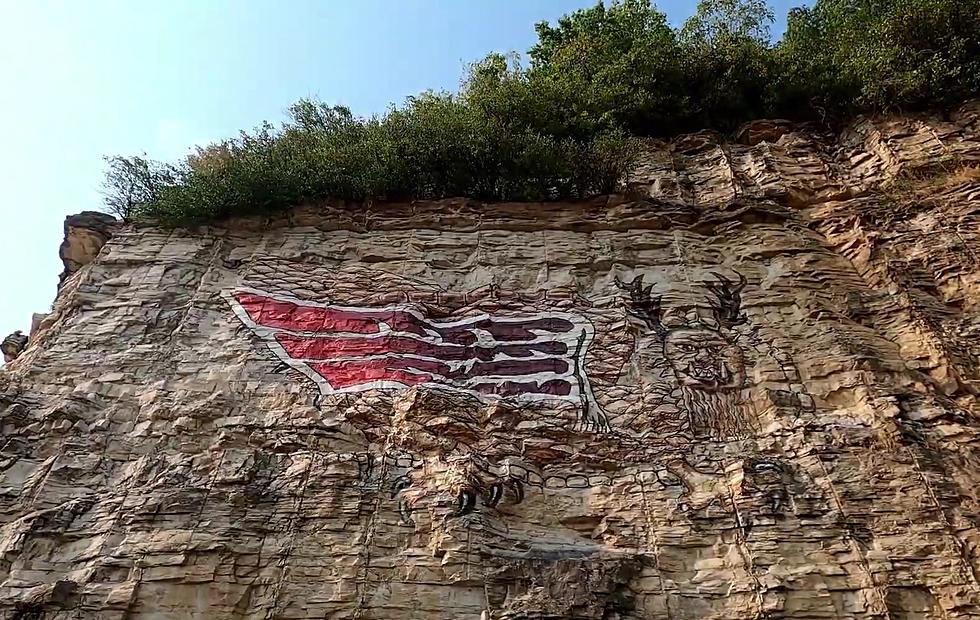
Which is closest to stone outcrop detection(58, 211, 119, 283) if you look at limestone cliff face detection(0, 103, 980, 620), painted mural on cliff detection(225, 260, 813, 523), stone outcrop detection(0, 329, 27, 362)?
limestone cliff face detection(0, 103, 980, 620)

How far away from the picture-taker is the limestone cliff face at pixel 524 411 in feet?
14.6

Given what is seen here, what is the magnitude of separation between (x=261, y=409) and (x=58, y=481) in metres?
1.50

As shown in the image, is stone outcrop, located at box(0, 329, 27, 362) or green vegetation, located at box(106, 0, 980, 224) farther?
green vegetation, located at box(106, 0, 980, 224)

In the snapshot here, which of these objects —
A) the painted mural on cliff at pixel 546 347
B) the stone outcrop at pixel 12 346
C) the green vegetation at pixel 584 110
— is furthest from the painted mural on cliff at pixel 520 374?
the stone outcrop at pixel 12 346

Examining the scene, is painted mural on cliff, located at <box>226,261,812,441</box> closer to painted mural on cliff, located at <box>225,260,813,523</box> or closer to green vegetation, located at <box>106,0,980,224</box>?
painted mural on cliff, located at <box>225,260,813,523</box>

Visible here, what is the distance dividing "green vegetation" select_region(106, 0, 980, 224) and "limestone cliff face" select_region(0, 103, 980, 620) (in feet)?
1.70

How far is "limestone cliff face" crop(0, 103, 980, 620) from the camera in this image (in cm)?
446

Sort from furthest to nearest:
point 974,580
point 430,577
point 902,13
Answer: point 902,13, point 430,577, point 974,580

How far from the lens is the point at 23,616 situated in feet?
13.9

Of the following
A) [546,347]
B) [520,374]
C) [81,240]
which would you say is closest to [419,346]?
[520,374]

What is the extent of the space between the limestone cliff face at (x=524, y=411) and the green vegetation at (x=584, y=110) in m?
0.52

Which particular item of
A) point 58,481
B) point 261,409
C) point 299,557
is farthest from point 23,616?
point 261,409

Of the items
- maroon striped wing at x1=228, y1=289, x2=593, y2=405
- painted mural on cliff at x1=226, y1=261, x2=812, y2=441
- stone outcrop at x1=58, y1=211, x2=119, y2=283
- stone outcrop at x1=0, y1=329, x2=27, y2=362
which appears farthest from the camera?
stone outcrop at x1=58, y1=211, x2=119, y2=283

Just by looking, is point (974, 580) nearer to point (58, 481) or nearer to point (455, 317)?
point (455, 317)
